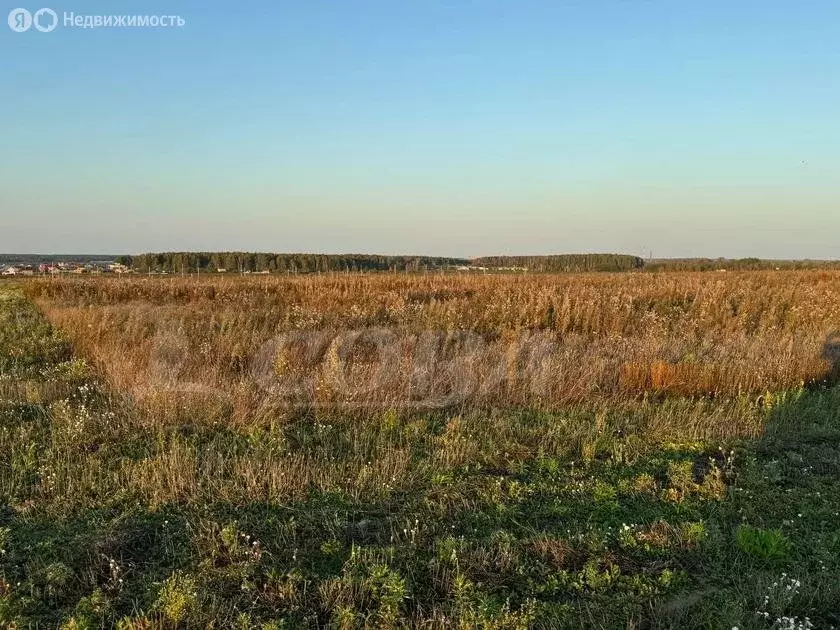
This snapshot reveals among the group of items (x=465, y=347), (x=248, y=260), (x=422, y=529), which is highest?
(x=248, y=260)

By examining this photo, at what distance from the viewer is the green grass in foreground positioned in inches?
128

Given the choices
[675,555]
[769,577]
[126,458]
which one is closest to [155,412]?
[126,458]

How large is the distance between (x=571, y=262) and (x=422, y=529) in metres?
82.9

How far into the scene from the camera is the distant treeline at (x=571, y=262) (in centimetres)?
7131

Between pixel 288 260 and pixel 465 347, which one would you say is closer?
pixel 465 347

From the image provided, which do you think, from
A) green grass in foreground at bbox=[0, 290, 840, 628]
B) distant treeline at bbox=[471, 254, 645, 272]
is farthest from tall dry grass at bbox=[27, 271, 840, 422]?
distant treeline at bbox=[471, 254, 645, 272]

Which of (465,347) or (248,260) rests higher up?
(248,260)

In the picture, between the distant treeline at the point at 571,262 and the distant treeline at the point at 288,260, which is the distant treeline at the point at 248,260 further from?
the distant treeline at the point at 571,262

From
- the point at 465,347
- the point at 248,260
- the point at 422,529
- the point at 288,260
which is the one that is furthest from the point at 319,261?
the point at 422,529

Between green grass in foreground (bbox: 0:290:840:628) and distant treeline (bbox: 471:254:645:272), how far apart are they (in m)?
61.4

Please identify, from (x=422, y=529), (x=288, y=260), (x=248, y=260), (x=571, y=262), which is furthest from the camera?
(x=248, y=260)

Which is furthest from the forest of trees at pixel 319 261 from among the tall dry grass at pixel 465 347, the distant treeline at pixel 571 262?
the tall dry grass at pixel 465 347

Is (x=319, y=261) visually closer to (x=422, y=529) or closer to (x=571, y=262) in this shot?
(x=571, y=262)

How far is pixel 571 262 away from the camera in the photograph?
83.7m
